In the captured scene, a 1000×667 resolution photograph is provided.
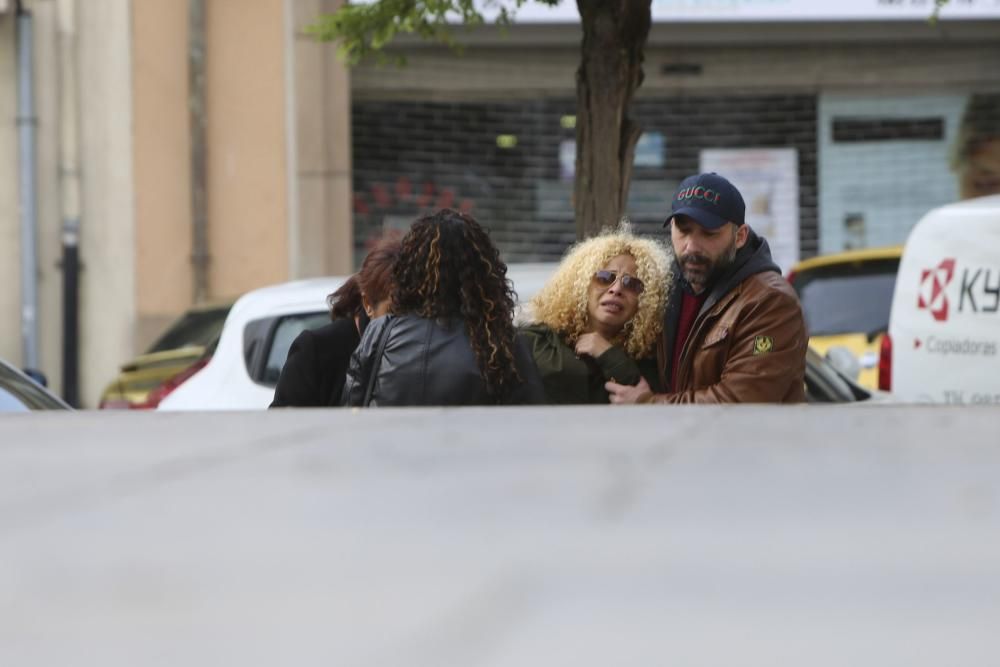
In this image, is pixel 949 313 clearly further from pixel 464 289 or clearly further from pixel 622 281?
pixel 464 289

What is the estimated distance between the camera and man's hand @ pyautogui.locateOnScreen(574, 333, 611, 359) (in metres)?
4.32

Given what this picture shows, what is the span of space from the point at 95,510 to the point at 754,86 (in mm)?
15676

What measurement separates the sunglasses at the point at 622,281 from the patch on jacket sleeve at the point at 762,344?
0.46 m

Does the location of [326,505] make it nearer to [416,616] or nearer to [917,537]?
[416,616]

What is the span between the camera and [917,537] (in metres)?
1.49

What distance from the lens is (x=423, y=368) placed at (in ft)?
13.1

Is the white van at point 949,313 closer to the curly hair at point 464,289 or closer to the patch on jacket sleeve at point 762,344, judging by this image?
the patch on jacket sleeve at point 762,344

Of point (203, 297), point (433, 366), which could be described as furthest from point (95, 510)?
point (203, 297)

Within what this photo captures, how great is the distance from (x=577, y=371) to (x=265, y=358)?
2.83m

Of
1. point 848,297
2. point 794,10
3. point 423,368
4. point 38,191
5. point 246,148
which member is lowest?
point 848,297

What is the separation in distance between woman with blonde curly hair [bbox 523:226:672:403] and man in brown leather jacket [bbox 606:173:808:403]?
74mm

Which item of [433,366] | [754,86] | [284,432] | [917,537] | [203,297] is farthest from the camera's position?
[754,86]

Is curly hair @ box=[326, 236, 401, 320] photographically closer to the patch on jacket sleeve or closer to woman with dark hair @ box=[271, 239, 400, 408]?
woman with dark hair @ box=[271, 239, 400, 408]

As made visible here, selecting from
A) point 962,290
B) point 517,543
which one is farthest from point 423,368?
point 962,290
